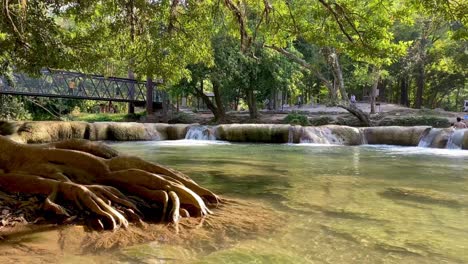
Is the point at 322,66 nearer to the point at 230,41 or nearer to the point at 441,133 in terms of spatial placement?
the point at 230,41

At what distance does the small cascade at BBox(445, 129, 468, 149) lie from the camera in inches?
765

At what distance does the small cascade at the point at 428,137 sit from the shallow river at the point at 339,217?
957cm

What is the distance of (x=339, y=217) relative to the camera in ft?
19.4

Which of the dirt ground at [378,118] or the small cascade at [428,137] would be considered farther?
the dirt ground at [378,118]

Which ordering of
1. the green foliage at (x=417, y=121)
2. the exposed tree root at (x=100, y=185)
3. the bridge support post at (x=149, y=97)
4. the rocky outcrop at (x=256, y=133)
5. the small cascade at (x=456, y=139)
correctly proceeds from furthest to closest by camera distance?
1. the bridge support post at (x=149, y=97)
2. the green foliage at (x=417, y=121)
3. the rocky outcrop at (x=256, y=133)
4. the small cascade at (x=456, y=139)
5. the exposed tree root at (x=100, y=185)

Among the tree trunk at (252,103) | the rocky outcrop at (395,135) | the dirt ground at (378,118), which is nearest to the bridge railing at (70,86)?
the dirt ground at (378,118)

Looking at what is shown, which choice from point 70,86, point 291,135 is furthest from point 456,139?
point 70,86

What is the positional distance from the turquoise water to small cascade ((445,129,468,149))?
7982 mm

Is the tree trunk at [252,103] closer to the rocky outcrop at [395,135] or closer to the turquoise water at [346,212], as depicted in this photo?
the rocky outcrop at [395,135]

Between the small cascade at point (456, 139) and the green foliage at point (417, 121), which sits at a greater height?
the green foliage at point (417, 121)

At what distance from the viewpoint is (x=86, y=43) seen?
47.2 feet

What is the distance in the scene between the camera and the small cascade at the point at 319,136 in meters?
22.7

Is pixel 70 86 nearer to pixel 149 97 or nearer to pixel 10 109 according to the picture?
pixel 10 109

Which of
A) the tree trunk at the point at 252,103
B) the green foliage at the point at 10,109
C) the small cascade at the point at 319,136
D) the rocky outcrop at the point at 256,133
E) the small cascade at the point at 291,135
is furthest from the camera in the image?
the tree trunk at the point at 252,103
